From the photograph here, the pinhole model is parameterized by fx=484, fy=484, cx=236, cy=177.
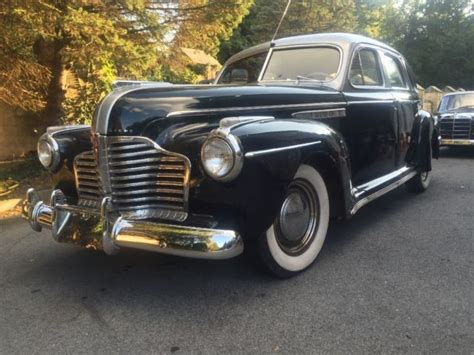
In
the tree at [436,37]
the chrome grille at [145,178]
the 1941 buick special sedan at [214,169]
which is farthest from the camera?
the tree at [436,37]

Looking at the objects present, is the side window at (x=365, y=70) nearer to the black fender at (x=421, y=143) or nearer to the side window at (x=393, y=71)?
the side window at (x=393, y=71)

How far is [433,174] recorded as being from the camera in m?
7.96

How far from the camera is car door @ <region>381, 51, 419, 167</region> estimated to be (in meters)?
5.29

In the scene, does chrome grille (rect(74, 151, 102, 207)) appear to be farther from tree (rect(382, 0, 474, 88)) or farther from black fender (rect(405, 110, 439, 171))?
tree (rect(382, 0, 474, 88))

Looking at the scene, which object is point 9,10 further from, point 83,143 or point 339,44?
point 339,44

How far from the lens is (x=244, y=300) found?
3.17 m

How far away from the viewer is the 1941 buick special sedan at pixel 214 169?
2879 millimetres

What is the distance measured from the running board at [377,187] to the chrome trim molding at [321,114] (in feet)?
2.16

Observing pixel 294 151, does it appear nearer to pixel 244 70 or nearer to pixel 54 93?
pixel 244 70

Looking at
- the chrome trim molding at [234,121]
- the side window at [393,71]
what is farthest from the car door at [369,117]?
the chrome trim molding at [234,121]

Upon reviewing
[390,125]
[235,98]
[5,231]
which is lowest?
[5,231]

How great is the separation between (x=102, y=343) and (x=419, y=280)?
7.14 feet

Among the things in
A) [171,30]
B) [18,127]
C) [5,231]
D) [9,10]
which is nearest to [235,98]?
[5,231]

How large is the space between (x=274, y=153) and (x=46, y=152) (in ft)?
6.03
